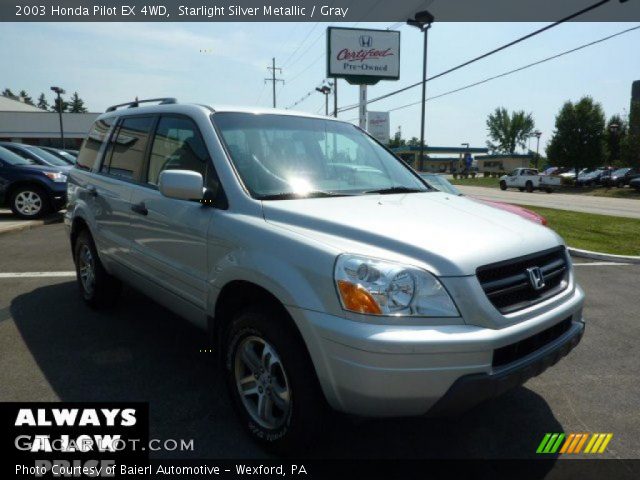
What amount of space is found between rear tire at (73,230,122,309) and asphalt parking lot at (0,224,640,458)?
14 centimetres

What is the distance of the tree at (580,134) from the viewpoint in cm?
4044

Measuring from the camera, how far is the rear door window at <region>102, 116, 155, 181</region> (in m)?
3.93

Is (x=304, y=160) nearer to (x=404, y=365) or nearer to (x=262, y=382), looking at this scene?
(x=262, y=382)

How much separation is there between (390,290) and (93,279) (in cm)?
371

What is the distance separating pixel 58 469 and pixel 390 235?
6.72ft

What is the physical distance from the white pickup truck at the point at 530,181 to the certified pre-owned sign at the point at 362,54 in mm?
14581

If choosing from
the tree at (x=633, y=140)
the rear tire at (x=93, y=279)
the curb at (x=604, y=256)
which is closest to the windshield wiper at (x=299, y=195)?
the rear tire at (x=93, y=279)

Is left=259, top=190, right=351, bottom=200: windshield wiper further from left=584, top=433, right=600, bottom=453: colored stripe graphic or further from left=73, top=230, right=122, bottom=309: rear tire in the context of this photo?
left=73, top=230, right=122, bottom=309: rear tire

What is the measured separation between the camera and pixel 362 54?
2881cm

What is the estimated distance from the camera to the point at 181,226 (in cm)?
320

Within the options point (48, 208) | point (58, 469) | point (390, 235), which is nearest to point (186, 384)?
point (58, 469)

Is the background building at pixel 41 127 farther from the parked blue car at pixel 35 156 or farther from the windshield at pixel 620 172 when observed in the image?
the windshield at pixel 620 172

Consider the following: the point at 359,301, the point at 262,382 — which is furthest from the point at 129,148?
the point at 359,301

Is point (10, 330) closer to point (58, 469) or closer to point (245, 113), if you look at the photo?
point (58, 469)
